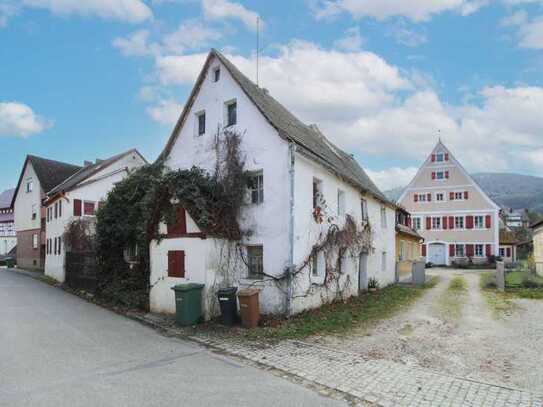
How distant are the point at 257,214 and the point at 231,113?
4090 mm

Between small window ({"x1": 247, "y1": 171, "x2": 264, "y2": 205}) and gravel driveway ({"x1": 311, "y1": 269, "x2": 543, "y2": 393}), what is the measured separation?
5.14 meters

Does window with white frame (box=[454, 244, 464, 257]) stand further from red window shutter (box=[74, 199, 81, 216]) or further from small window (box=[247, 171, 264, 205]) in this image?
red window shutter (box=[74, 199, 81, 216])

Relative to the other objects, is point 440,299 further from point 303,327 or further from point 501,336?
point 303,327

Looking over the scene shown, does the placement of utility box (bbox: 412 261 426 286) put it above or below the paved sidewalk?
below

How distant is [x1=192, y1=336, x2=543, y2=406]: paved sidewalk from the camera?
18.5ft

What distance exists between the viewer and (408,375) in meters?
6.66

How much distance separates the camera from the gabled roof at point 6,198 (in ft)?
152

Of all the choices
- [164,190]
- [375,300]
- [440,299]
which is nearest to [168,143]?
[164,190]

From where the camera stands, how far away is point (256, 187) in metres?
12.8

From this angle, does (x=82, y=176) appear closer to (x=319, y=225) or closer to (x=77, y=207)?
(x=77, y=207)

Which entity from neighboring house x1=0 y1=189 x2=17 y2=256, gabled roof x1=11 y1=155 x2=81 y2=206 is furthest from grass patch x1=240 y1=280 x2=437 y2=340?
neighboring house x1=0 y1=189 x2=17 y2=256

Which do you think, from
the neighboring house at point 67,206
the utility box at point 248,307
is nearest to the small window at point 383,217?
the utility box at point 248,307

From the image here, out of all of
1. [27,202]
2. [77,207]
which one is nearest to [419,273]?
[77,207]

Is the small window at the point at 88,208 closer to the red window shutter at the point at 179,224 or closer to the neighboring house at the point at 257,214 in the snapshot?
the neighboring house at the point at 257,214
